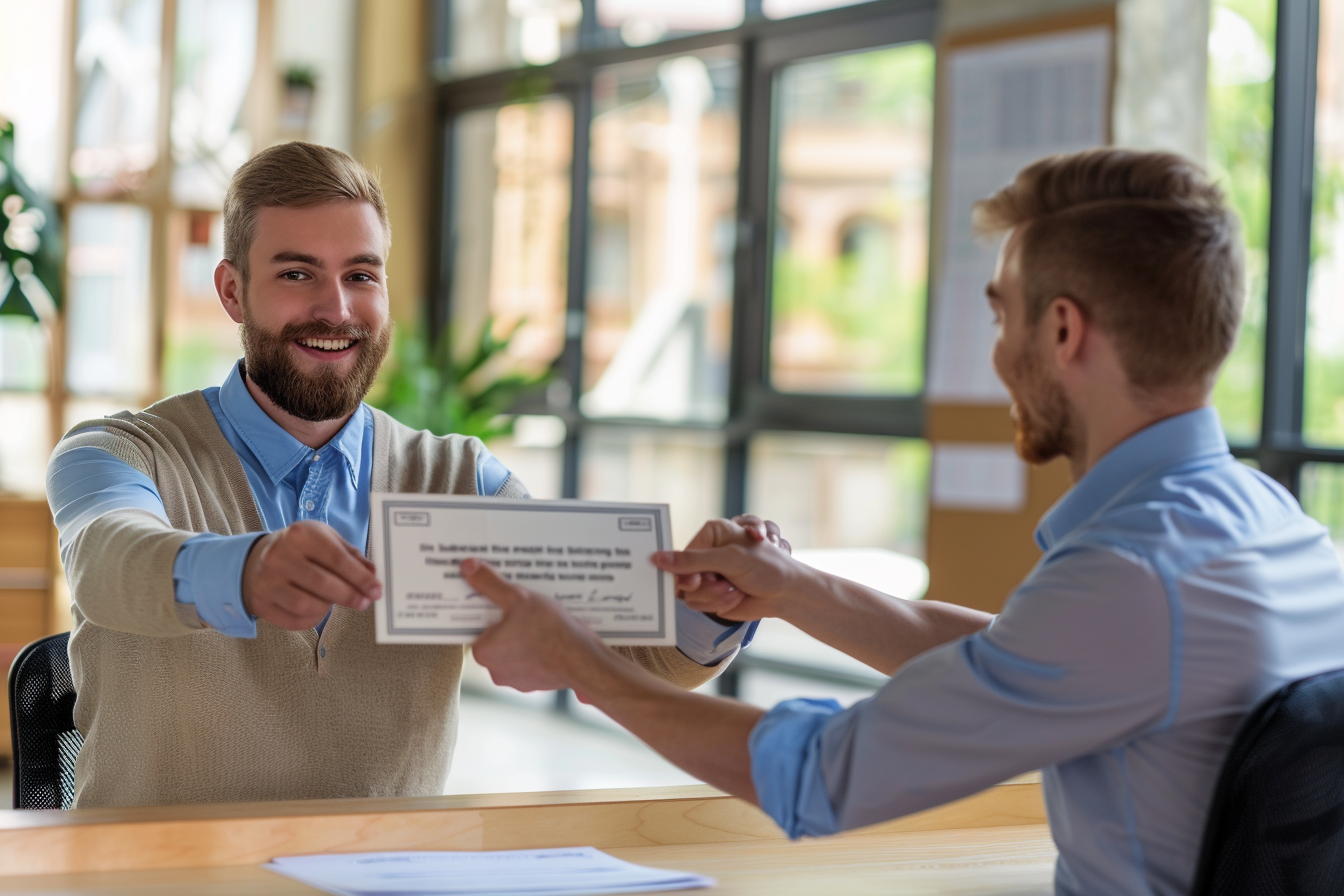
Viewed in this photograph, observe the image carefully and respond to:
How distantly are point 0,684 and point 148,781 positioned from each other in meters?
2.76

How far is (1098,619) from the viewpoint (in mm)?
1113

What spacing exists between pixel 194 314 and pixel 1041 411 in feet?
17.5

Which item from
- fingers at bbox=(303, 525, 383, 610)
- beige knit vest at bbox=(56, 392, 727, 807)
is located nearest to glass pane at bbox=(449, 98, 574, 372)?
beige knit vest at bbox=(56, 392, 727, 807)

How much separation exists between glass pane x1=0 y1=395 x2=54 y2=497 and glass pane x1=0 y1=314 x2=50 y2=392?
6 cm

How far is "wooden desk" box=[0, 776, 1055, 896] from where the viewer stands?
1.27 metres

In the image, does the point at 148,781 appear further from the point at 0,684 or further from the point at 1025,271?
the point at 0,684

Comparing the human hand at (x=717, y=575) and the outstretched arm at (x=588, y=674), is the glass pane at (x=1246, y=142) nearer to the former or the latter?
the human hand at (x=717, y=575)

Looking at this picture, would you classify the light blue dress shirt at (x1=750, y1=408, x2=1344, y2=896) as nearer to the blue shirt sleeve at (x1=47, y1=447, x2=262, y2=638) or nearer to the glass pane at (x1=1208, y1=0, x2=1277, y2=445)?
the blue shirt sleeve at (x1=47, y1=447, x2=262, y2=638)

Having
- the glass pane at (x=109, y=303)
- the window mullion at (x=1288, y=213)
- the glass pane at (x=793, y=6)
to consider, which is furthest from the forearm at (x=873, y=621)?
the glass pane at (x=109, y=303)

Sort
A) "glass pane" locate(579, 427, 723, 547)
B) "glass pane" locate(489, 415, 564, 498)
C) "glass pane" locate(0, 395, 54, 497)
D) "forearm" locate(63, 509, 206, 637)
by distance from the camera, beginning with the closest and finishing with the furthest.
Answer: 1. "forearm" locate(63, 509, 206, 637)
2. "glass pane" locate(579, 427, 723, 547)
3. "glass pane" locate(0, 395, 54, 497)
4. "glass pane" locate(489, 415, 564, 498)

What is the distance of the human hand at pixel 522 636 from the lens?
1329 millimetres

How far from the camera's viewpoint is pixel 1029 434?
136 cm

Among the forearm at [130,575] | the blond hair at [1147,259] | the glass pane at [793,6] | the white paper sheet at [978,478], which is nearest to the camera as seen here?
the blond hair at [1147,259]

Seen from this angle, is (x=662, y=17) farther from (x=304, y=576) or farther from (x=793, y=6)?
(x=304, y=576)
